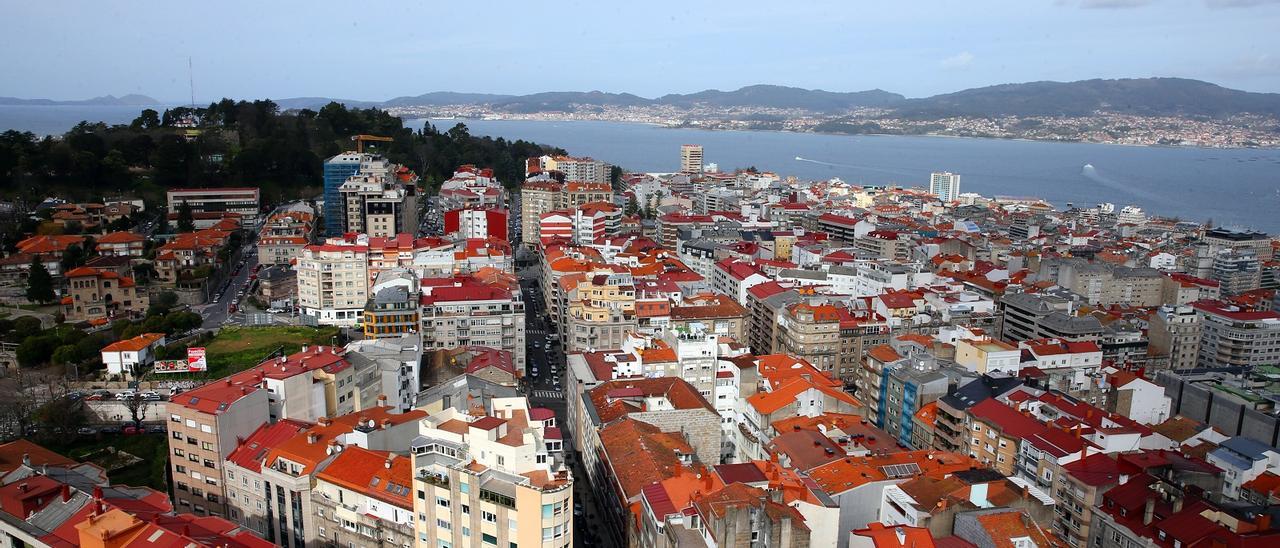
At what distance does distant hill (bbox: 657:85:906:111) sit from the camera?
181375 millimetres

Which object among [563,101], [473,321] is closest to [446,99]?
[563,101]

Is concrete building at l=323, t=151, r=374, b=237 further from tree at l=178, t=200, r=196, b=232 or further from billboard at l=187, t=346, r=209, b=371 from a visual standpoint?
billboard at l=187, t=346, r=209, b=371

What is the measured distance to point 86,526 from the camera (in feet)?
30.3

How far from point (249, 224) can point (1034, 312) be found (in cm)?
2786

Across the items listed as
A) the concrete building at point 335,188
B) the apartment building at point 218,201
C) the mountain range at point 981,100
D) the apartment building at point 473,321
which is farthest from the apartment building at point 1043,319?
the mountain range at point 981,100

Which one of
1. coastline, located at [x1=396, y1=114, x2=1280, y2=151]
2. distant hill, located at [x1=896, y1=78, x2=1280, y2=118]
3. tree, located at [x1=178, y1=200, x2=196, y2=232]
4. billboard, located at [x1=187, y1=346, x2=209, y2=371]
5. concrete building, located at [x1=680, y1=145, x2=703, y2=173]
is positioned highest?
distant hill, located at [x1=896, y1=78, x2=1280, y2=118]

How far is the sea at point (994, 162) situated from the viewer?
221ft

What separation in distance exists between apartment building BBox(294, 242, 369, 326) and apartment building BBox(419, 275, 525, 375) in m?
4.14

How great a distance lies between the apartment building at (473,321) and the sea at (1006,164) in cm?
5190

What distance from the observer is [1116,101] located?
440ft

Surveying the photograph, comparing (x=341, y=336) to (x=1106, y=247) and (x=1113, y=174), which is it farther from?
(x=1113, y=174)

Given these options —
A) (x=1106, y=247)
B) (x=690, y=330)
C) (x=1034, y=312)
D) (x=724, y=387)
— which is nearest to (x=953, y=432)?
(x=724, y=387)

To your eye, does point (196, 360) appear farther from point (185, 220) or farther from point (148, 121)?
point (148, 121)

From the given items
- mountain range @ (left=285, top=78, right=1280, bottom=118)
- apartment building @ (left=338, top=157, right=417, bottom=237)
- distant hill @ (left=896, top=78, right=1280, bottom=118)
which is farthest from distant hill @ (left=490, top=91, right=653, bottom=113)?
apartment building @ (left=338, top=157, right=417, bottom=237)
